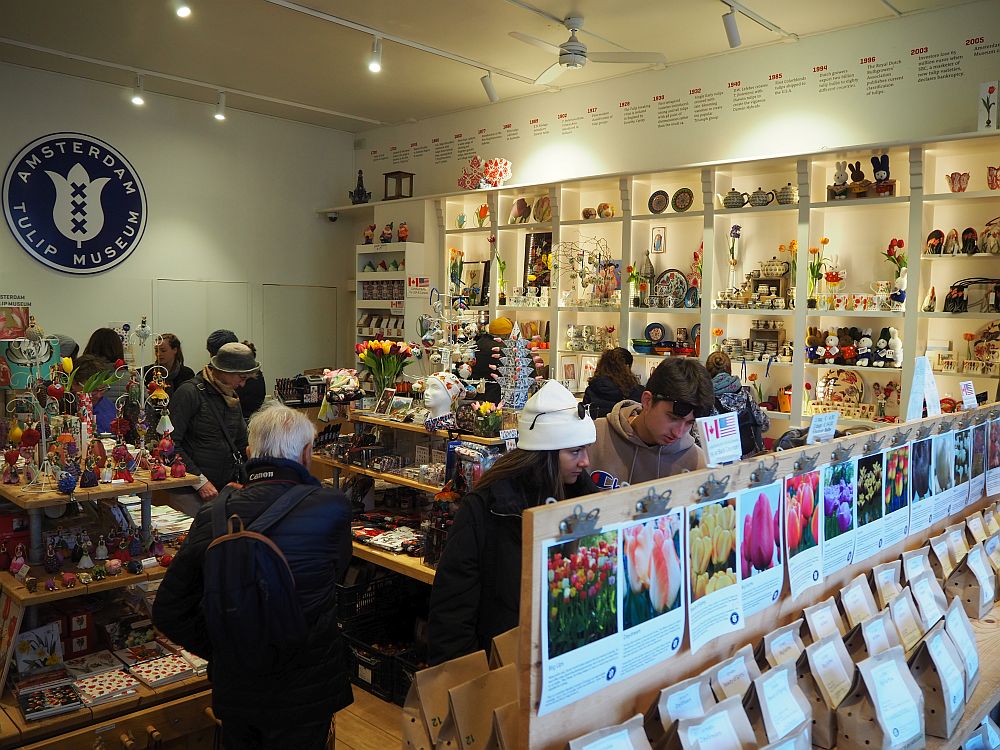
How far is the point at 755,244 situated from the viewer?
625 centimetres

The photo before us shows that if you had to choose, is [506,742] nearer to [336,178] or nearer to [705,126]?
[705,126]

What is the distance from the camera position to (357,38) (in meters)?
Answer: 6.25

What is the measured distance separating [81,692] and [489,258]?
5.90m

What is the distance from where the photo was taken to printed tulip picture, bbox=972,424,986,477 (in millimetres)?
2608

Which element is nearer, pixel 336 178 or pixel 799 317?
pixel 799 317

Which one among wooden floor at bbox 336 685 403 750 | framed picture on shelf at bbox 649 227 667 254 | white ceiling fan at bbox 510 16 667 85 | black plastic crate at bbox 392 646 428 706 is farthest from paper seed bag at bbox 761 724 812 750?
framed picture on shelf at bbox 649 227 667 254

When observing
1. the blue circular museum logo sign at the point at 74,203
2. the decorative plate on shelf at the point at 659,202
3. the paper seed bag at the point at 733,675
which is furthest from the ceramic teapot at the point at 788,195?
the blue circular museum logo sign at the point at 74,203

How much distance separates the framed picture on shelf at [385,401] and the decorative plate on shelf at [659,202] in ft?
10.6

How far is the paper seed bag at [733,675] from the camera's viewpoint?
143cm

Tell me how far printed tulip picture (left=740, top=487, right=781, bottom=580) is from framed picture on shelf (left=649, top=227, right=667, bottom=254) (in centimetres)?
534

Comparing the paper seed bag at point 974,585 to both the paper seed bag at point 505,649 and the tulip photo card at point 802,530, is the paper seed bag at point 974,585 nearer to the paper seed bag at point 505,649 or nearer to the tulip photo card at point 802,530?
the tulip photo card at point 802,530

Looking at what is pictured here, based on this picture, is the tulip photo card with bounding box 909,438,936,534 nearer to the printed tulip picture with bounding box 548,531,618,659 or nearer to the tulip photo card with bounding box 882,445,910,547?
the tulip photo card with bounding box 882,445,910,547

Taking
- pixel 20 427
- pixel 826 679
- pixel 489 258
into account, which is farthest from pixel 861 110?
pixel 20 427

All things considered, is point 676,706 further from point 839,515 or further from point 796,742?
point 839,515
